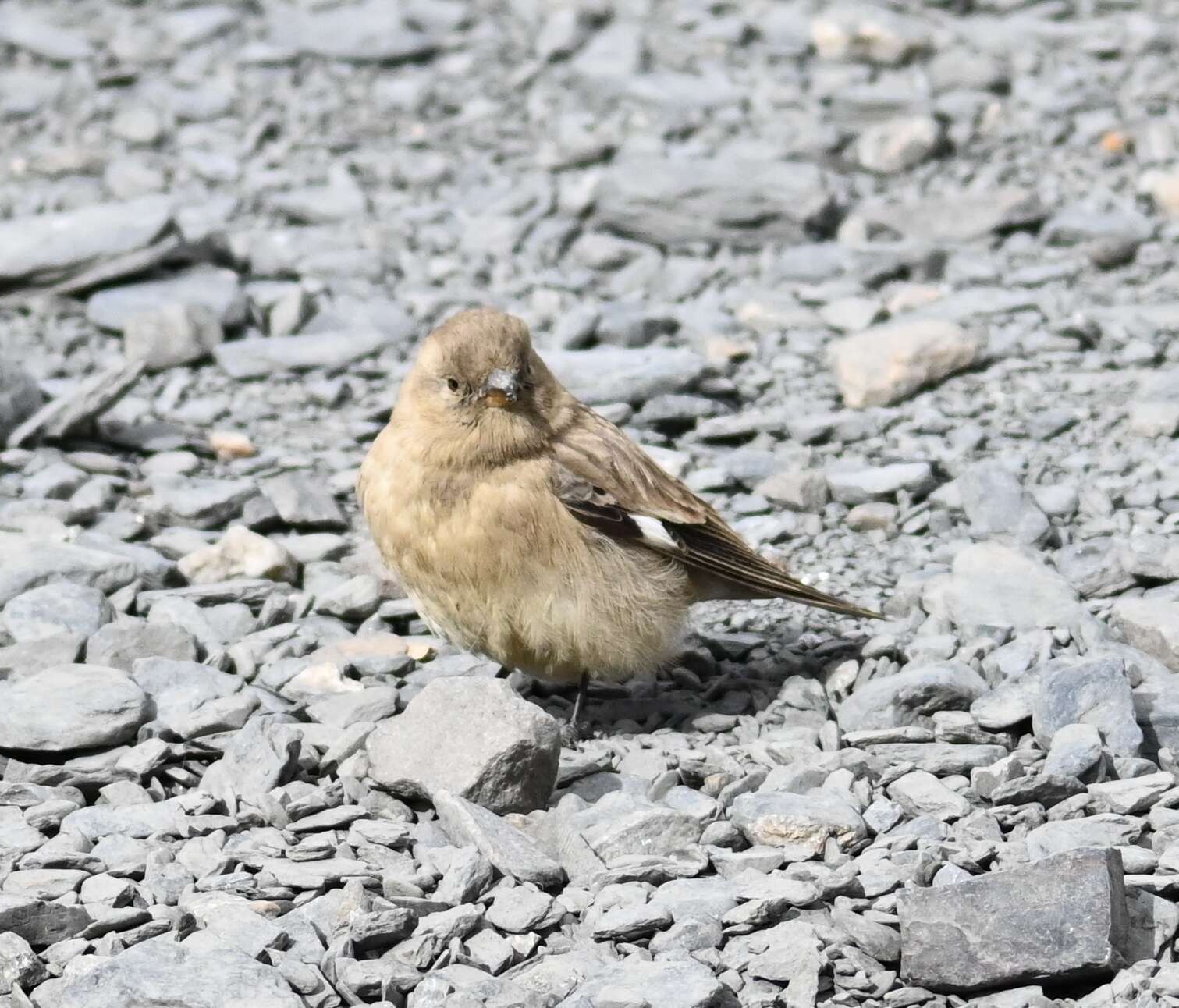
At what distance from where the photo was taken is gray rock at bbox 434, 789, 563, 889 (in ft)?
13.5

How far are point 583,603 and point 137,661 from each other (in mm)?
1351

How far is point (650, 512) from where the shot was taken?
208 inches

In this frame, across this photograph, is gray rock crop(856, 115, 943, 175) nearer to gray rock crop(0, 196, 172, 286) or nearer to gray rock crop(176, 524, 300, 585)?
gray rock crop(0, 196, 172, 286)

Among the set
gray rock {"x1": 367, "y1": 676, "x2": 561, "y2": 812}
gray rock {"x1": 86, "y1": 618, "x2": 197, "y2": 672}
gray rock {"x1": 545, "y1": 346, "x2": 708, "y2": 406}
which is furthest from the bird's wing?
gray rock {"x1": 545, "y1": 346, "x2": 708, "y2": 406}

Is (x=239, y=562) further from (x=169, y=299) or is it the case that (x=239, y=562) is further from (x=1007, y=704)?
(x=1007, y=704)

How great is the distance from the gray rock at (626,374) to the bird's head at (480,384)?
216cm

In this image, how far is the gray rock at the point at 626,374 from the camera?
24.1ft

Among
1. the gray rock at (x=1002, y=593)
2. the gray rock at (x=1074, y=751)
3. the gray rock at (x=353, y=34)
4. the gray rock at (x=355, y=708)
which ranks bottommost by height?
the gray rock at (x=1002, y=593)

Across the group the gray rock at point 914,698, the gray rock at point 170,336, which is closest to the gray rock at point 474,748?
the gray rock at point 914,698

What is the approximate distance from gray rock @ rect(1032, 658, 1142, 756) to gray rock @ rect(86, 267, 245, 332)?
465 cm

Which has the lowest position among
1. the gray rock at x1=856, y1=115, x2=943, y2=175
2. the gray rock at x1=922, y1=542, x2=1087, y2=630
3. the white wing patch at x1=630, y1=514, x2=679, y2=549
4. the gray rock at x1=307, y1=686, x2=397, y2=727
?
the gray rock at x1=922, y1=542, x2=1087, y2=630

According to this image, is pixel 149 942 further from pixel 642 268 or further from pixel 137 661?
pixel 642 268

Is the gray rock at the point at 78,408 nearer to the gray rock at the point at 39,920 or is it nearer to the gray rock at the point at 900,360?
the gray rock at the point at 900,360

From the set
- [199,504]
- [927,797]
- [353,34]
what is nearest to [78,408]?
[199,504]
